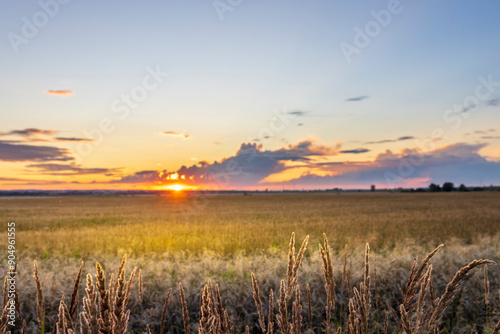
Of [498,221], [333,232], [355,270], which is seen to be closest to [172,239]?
[333,232]

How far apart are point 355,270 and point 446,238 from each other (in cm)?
1219

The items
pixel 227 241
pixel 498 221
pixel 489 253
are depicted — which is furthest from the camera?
pixel 498 221

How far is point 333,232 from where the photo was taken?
19.1 metres

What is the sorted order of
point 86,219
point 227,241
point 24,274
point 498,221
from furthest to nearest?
point 86,219 → point 498,221 → point 227,241 → point 24,274

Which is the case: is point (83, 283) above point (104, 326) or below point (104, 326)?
below

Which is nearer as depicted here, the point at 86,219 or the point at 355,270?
the point at 355,270

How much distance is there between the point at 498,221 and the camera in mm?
23844

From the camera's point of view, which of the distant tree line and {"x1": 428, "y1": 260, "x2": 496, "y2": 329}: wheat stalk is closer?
{"x1": 428, "y1": 260, "x2": 496, "y2": 329}: wheat stalk

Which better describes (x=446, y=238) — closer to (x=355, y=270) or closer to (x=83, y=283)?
(x=355, y=270)

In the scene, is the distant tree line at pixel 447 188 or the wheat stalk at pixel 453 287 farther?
the distant tree line at pixel 447 188

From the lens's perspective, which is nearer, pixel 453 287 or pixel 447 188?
pixel 453 287

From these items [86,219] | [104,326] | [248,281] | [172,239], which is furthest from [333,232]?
[86,219]

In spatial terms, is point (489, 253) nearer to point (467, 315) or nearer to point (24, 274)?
point (467, 315)

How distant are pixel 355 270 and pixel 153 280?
4.18 m
